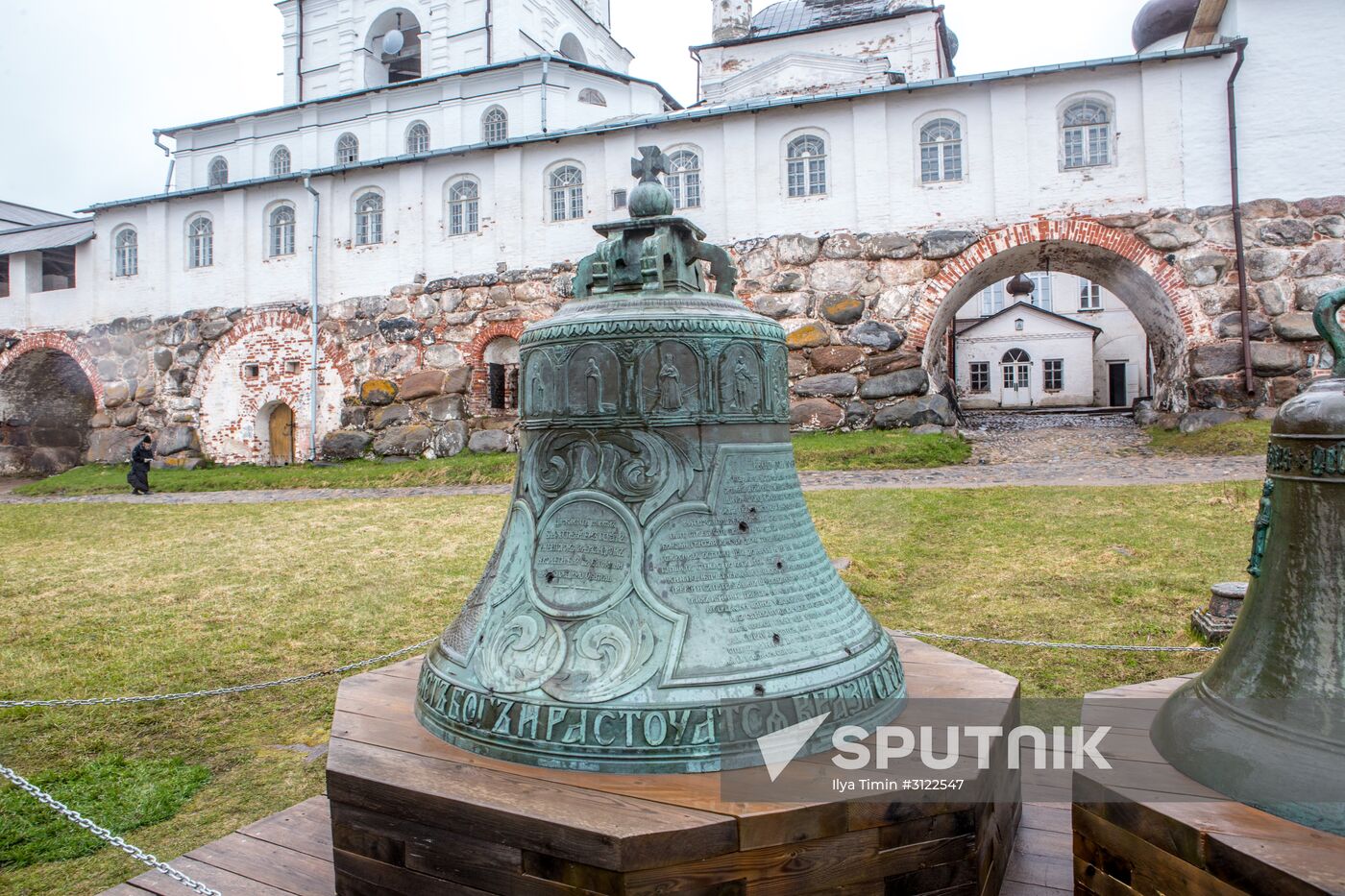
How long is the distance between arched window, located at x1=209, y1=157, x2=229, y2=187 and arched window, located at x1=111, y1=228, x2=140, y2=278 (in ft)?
18.3

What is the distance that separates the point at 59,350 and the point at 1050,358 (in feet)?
94.6

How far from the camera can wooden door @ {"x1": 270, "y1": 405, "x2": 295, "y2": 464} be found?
20.1m

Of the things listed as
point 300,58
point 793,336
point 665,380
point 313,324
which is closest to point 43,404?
point 313,324

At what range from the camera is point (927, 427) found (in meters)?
15.0

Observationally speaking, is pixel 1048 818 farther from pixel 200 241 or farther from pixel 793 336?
pixel 200 241

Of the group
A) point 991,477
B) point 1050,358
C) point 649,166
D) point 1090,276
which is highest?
point 1090,276

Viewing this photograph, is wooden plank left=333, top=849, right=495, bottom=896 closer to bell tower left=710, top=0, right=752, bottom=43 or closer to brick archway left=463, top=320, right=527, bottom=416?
brick archway left=463, top=320, right=527, bottom=416

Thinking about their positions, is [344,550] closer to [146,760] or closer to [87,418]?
[146,760]

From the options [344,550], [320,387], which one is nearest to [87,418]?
[320,387]

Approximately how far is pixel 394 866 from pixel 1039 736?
7.01 ft

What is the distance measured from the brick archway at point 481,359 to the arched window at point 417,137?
9.07 meters

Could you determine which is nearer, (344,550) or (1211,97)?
(344,550)

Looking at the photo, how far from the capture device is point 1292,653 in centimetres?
194

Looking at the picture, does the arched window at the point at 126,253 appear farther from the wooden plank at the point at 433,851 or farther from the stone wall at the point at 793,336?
the wooden plank at the point at 433,851
